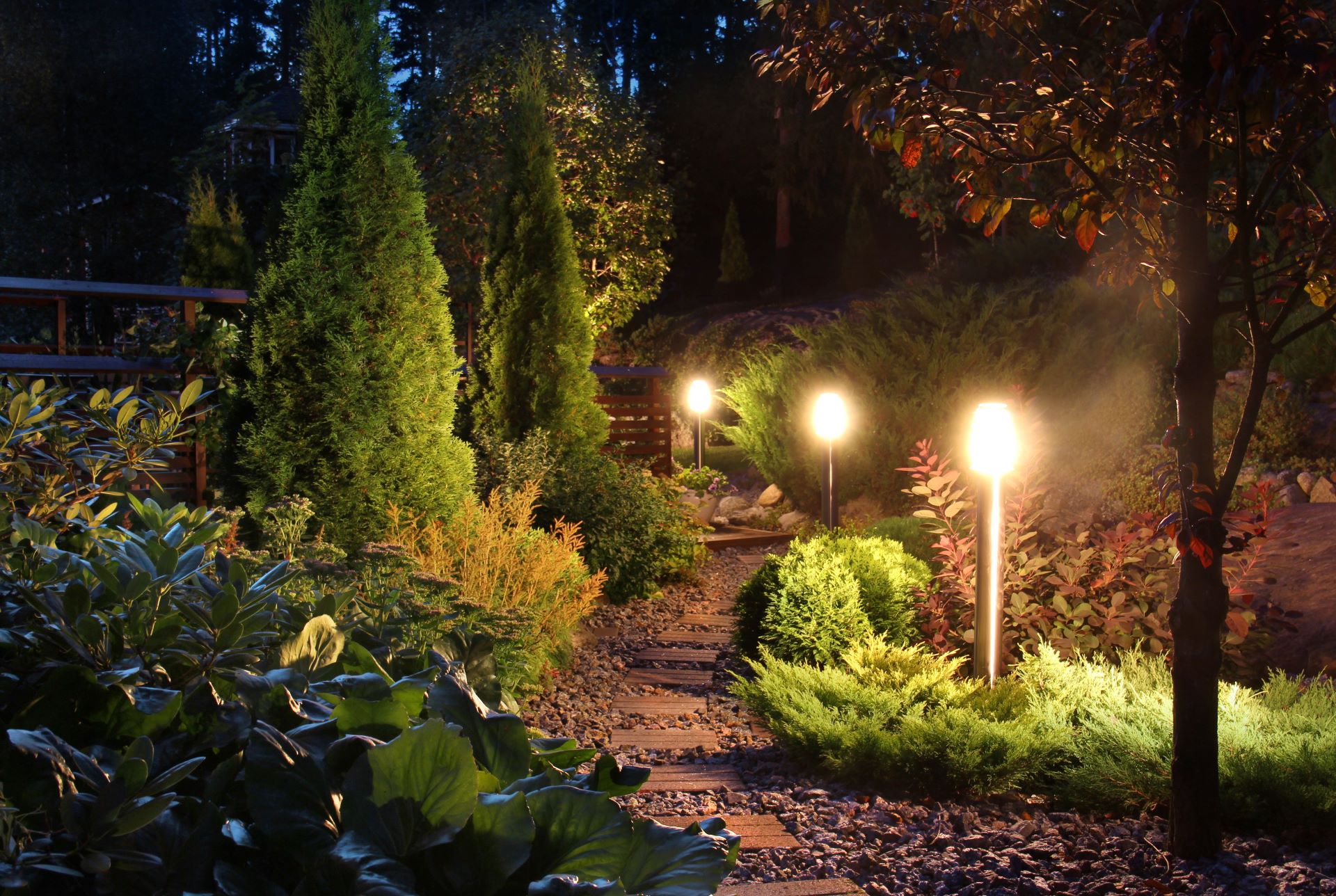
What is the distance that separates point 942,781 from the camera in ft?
10.3

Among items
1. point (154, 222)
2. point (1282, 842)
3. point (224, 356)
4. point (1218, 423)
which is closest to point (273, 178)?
point (154, 222)

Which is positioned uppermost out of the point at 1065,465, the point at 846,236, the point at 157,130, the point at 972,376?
the point at 157,130

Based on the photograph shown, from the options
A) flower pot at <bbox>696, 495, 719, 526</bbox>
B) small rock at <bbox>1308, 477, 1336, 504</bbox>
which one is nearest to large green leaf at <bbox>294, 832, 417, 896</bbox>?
small rock at <bbox>1308, 477, 1336, 504</bbox>

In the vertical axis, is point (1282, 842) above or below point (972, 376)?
below

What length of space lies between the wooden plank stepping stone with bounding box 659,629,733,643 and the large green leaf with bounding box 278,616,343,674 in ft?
15.1

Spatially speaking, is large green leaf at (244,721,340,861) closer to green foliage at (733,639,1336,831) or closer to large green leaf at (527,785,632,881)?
large green leaf at (527,785,632,881)

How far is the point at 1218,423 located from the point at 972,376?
2.06 m

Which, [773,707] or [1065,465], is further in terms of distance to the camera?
[1065,465]

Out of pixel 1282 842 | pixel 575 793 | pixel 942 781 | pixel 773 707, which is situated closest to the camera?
pixel 575 793

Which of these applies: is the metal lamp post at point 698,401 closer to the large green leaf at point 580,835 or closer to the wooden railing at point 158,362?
the wooden railing at point 158,362

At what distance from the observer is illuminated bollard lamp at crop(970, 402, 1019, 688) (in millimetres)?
3721

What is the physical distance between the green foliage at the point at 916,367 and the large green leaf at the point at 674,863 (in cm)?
838

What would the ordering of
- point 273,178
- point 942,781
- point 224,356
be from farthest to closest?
point 273,178 < point 224,356 < point 942,781

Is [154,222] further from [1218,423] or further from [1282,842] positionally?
[1282,842]
